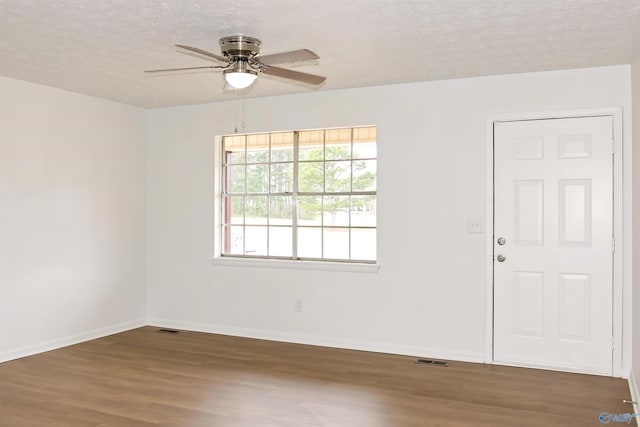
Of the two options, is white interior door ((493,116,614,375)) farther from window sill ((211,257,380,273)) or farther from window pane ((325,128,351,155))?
window pane ((325,128,351,155))

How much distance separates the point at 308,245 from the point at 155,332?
6.10ft

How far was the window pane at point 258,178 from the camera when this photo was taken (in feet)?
18.6

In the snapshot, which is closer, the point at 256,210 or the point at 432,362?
the point at 432,362

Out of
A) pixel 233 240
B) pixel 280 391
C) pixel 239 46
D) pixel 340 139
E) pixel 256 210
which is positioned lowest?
pixel 280 391

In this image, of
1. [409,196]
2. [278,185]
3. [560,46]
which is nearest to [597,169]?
[560,46]

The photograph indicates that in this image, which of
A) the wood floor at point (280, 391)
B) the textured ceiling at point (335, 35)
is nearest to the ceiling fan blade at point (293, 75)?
the textured ceiling at point (335, 35)

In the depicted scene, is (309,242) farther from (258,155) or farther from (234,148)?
(234,148)

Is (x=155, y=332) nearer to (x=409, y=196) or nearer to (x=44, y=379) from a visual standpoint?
(x=44, y=379)

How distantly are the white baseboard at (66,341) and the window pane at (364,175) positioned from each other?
283 centimetres

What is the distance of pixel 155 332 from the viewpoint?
5703 millimetres

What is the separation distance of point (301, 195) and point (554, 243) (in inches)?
92.9

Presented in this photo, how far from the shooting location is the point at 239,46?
11.0 feet

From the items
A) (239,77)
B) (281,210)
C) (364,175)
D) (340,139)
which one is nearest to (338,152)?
(340,139)

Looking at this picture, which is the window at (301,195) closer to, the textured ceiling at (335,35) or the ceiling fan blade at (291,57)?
the textured ceiling at (335,35)
